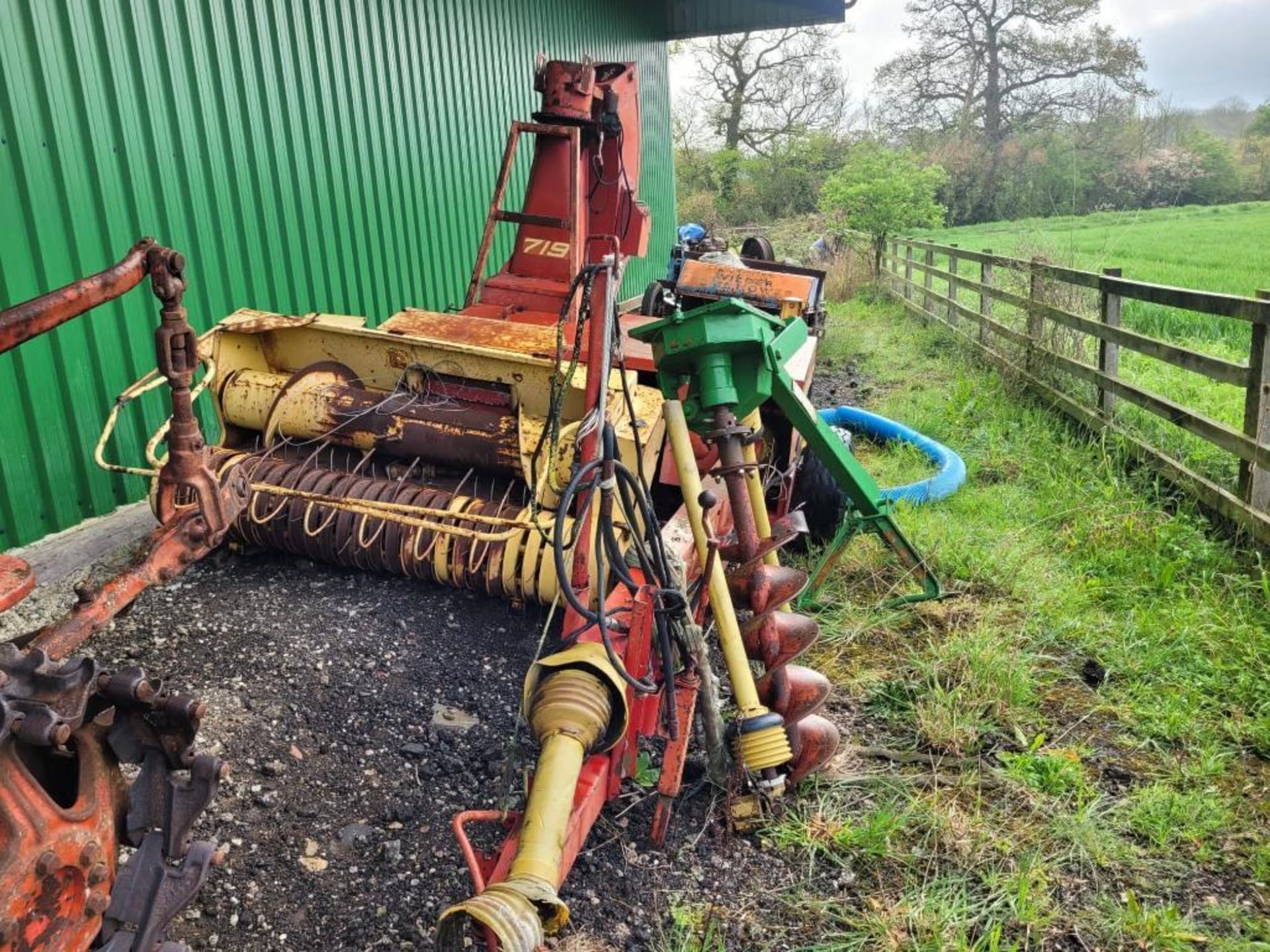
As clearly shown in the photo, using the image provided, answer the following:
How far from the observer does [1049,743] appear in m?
3.03

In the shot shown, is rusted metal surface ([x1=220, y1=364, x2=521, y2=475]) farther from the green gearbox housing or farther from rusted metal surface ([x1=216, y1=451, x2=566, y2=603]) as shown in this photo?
the green gearbox housing

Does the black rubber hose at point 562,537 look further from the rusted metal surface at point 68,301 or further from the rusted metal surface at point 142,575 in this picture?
the rusted metal surface at point 68,301

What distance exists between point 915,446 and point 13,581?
533 centimetres

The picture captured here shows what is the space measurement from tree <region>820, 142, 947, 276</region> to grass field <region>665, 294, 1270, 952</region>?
1143 cm

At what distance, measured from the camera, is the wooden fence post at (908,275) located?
13.0 metres

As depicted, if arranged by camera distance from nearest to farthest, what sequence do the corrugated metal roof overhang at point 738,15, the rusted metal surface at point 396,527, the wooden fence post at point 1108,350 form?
the rusted metal surface at point 396,527, the wooden fence post at point 1108,350, the corrugated metal roof overhang at point 738,15

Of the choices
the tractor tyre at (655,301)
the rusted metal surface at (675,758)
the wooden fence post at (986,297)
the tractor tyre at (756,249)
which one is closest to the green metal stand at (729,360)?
the rusted metal surface at (675,758)

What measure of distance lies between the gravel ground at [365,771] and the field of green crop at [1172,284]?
139 inches

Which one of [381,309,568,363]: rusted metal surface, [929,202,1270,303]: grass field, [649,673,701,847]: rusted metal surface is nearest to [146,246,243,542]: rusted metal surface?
[649,673,701,847]: rusted metal surface

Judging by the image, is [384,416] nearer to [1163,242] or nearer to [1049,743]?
[1049,743]

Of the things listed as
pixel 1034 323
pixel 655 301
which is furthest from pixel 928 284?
pixel 655 301

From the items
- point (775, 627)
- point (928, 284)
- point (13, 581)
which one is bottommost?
point (775, 627)

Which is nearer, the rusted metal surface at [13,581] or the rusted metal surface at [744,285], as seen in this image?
the rusted metal surface at [13,581]

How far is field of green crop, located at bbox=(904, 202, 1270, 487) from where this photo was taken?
5512 millimetres
